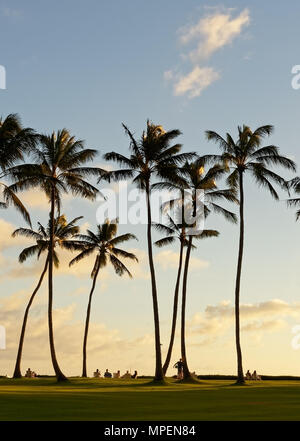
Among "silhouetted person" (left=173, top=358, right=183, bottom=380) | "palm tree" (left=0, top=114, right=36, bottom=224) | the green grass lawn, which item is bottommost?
the green grass lawn

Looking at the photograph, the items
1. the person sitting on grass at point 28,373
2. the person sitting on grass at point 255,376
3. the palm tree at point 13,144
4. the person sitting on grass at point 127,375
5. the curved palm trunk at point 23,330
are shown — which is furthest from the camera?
the person sitting on grass at point 127,375

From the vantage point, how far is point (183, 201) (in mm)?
52250

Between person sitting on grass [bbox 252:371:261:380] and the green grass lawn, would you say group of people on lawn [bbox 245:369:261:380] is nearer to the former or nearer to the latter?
person sitting on grass [bbox 252:371:261:380]

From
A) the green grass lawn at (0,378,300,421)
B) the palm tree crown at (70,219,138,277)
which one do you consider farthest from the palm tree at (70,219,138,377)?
the green grass lawn at (0,378,300,421)

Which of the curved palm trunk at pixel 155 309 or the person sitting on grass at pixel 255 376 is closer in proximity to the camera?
the curved palm trunk at pixel 155 309

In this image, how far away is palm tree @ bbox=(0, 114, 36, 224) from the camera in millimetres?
41250

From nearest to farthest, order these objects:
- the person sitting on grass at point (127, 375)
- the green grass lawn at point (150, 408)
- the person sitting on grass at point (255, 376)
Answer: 1. the green grass lawn at point (150, 408)
2. the person sitting on grass at point (255, 376)
3. the person sitting on grass at point (127, 375)

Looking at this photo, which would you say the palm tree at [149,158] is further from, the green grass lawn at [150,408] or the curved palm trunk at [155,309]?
the green grass lawn at [150,408]

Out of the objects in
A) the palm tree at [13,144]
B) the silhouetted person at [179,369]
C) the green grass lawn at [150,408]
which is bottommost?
the green grass lawn at [150,408]

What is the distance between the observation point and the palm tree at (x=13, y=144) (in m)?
41.2

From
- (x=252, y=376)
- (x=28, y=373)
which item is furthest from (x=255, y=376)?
(x=28, y=373)

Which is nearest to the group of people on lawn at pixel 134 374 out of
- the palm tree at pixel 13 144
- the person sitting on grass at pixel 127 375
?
the person sitting on grass at pixel 127 375
